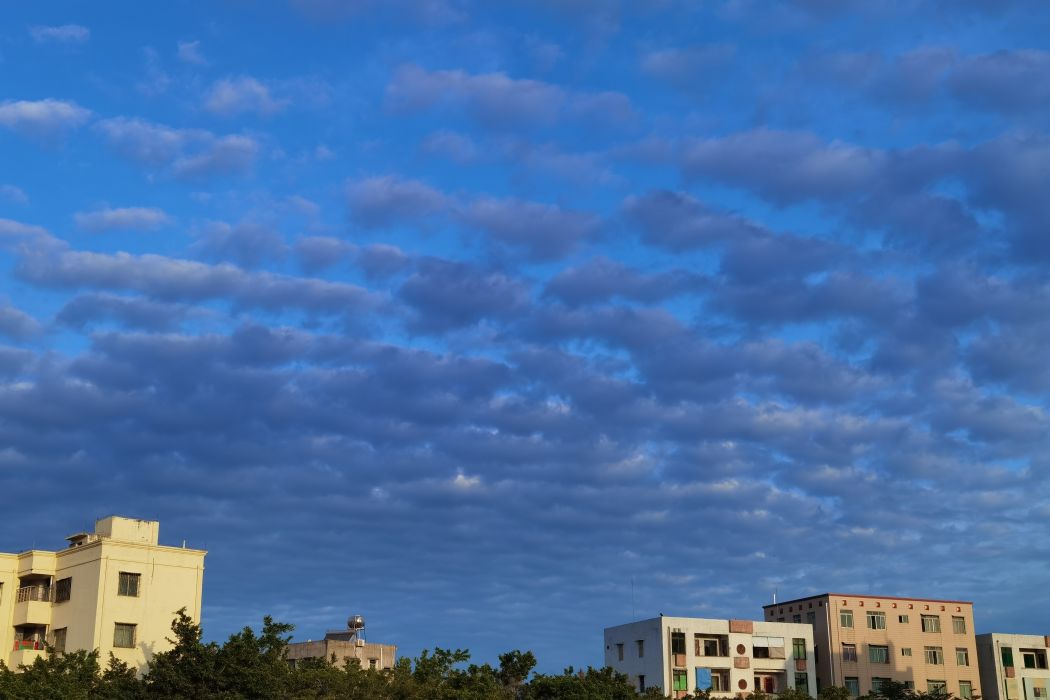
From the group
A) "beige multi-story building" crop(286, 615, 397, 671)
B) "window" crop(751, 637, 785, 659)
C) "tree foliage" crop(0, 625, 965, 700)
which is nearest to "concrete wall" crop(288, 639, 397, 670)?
"beige multi-story building" crop(286, 615, 397, 671)

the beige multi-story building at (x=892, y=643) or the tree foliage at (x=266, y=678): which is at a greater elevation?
the beige multi-story building at (x=892, y=643)

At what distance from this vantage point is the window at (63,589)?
84.4m

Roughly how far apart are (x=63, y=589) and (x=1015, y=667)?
96.0 meters

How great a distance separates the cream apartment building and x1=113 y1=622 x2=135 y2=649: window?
54.4 m

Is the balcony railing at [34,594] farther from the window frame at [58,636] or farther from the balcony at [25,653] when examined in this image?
the balcony at [25,653]

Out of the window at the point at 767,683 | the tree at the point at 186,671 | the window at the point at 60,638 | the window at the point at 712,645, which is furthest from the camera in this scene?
the window at the point at 767,683

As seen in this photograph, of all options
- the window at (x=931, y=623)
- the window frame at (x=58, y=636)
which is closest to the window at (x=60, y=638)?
the window frame at (x=58, y=636)

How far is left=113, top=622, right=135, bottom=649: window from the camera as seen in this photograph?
81062mm

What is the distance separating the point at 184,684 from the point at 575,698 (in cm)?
2201

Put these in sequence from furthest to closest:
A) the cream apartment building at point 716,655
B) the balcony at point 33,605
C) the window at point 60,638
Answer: the cream apartment building at point 716,655 < the balcony at point 33,605 < the window at point 60,638

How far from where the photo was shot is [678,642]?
12125 cm

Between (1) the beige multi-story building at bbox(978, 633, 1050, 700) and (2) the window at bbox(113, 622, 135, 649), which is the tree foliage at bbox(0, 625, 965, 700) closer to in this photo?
(2) the window at bbox(113, 622, 135, 649)

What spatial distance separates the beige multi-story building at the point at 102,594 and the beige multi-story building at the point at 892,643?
223 ft

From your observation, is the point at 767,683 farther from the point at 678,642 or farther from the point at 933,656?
the point at 933,656
